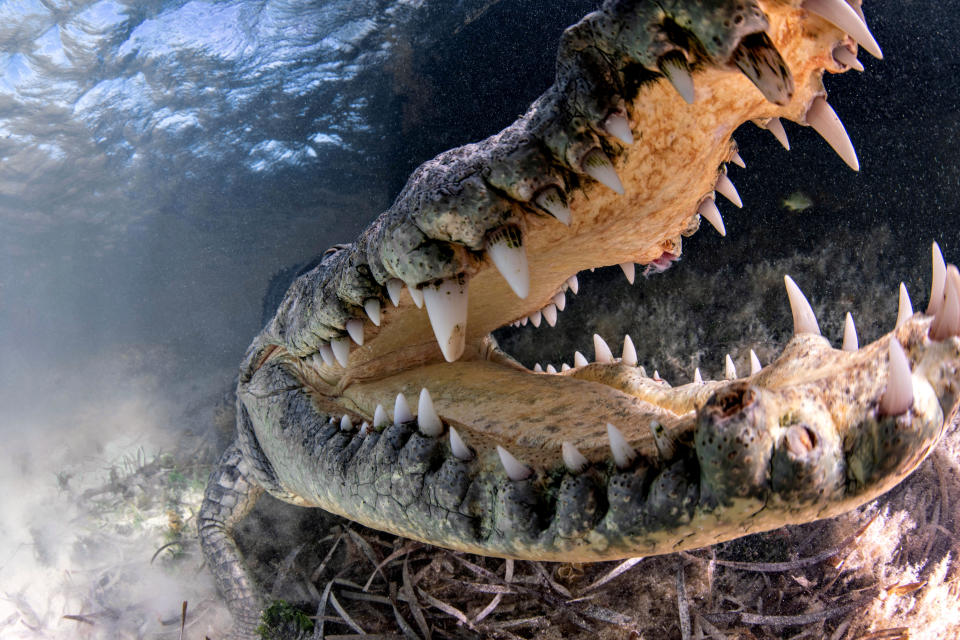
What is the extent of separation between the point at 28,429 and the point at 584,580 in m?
19.4

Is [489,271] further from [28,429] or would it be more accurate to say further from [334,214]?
[28,429]

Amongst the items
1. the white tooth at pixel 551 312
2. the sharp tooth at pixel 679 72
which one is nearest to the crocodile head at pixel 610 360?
the sharp tooth at pixel 679 72

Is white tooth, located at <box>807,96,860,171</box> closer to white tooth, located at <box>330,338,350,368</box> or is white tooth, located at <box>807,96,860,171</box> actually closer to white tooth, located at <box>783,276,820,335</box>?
white tooth, located at <box>783,276,820,335</box>

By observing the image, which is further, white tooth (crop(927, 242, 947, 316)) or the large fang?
white tooth (crop(927, 242, 947, 316))

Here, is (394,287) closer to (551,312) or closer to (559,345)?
(551,312)

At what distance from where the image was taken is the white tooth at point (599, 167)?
4.10 ft

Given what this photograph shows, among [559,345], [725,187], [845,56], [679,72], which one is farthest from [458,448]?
→ [559,345]

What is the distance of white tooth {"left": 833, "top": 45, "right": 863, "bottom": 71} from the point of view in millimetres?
1252

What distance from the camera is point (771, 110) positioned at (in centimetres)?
145

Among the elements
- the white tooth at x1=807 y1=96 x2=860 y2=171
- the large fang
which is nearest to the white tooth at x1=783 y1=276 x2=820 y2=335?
the white tooth at x1=807 y1=96 x2=860 y2=171

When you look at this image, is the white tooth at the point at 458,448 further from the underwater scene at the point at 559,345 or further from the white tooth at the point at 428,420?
the white tooth at the point at 428,420

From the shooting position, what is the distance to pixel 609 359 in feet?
7.93

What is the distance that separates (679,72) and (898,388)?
2.57 ft

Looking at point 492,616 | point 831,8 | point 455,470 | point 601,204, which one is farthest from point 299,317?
point 831,8
